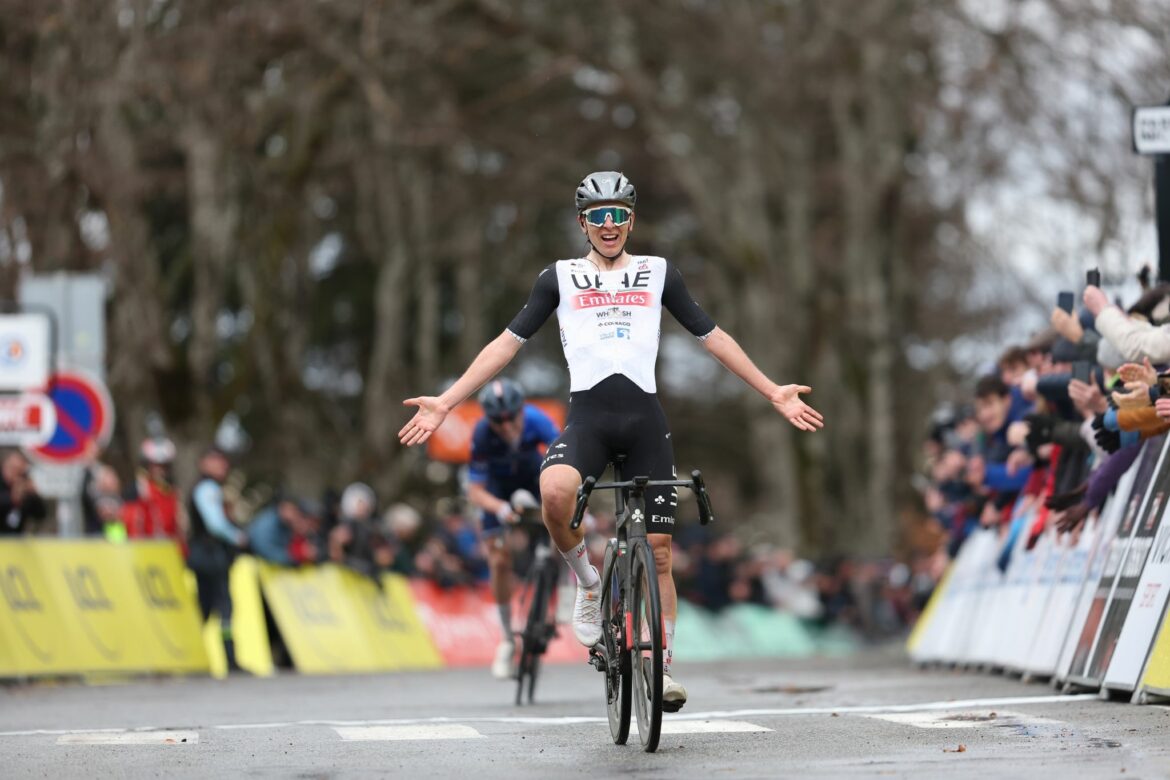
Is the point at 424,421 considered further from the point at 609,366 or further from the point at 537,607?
the point at 537,607

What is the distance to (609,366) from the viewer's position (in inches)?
432

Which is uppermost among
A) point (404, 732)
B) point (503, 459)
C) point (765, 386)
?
point (765, 386)

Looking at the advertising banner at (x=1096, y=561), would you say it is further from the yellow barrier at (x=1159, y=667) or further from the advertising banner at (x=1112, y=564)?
the yellow barrier at (x=1159, y=667)

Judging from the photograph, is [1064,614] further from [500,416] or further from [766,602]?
[766,602]

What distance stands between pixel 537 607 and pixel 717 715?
3.43 metres

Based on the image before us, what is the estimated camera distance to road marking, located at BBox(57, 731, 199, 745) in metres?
11.6

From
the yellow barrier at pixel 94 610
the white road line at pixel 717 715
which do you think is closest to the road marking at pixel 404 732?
the white road line at pixel 717 715

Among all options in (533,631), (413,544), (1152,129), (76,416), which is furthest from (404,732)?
(413,544)

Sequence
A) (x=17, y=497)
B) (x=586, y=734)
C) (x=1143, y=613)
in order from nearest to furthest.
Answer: (x=586, y=734) → (x=1143, y=613) → (x=17, y=497)

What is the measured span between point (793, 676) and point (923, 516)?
37.3m

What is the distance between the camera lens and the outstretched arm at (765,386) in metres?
11.0

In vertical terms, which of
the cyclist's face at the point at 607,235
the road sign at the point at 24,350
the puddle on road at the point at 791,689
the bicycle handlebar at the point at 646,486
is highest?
the cyclist's face at the point at 607,235

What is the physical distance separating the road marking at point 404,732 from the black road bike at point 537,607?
3.42m

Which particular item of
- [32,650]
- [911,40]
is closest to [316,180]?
[911,40]
